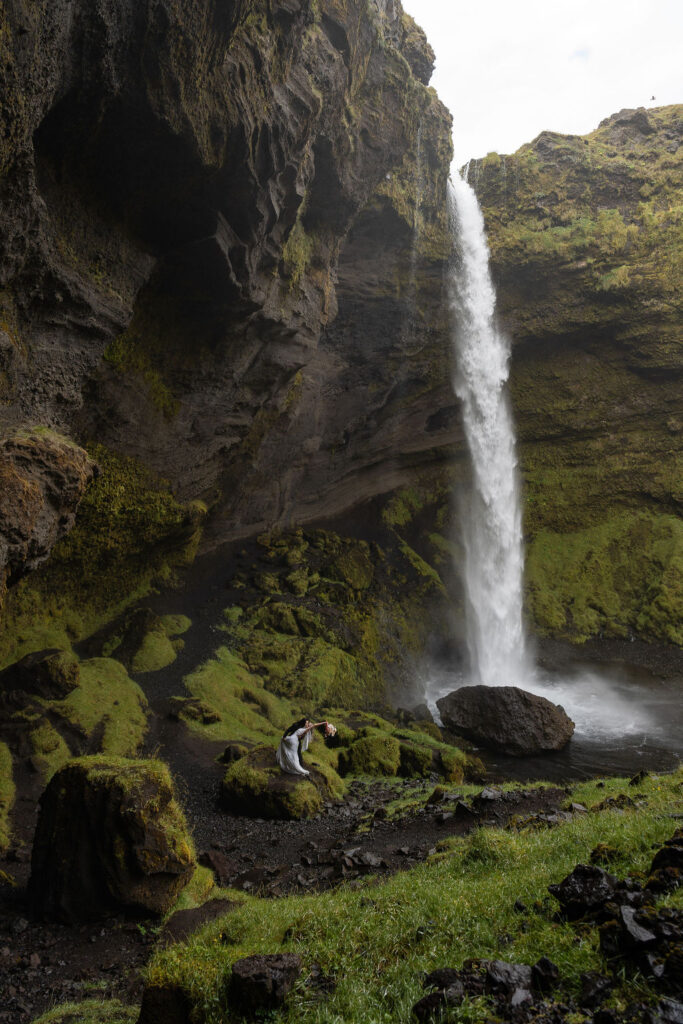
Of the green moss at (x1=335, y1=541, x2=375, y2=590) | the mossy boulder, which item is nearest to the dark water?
Answer: the green moss at (x1=335, y1=541, x2=375, y2=590)

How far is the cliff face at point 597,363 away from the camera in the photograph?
105 ft

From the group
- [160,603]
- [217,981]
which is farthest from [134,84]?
[160,603]

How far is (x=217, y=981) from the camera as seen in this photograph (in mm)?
4230

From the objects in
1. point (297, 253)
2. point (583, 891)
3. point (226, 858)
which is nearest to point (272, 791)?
point (226, 858)

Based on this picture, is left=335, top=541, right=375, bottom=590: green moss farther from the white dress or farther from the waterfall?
the white dress

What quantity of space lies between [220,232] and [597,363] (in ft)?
87.0

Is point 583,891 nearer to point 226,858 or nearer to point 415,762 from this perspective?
point 226,858

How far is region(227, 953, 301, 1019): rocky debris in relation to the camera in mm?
→ 3854

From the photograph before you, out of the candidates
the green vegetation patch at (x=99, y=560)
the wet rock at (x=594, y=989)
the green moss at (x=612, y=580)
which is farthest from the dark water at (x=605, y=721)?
the wet rock at (x=594, y=989)

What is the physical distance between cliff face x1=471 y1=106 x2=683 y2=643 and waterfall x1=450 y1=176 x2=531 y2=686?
5.02ft

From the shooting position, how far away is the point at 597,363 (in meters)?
34.6

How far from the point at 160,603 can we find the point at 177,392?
27.9ft

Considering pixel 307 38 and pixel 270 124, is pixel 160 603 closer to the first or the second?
pixel 270 124

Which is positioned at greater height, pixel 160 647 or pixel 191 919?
pixel 160 647
